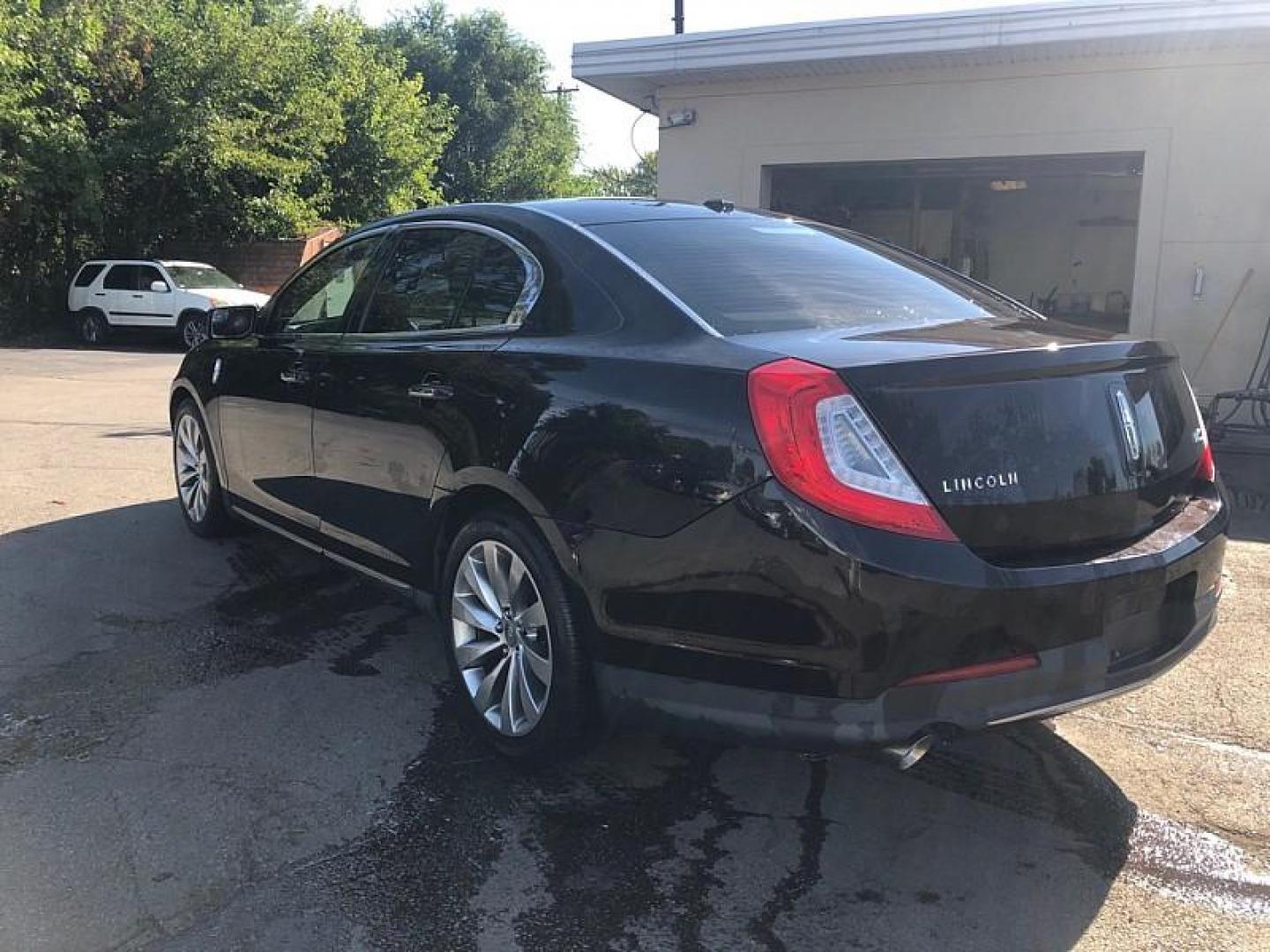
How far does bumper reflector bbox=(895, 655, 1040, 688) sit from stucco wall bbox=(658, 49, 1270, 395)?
8938mm

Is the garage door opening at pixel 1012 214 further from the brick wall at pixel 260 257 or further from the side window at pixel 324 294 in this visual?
the brick wall at pixel 260 257

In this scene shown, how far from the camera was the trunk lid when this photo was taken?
268cm

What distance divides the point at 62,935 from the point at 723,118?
35.9 ft

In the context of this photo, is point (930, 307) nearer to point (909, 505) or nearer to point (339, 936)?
point (909, 505)

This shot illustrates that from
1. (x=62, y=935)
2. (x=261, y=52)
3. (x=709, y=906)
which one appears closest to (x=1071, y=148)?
(x=709, y=906)

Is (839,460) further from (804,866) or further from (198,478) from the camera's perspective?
(198,478)

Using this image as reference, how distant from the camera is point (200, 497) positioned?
591 centimetres

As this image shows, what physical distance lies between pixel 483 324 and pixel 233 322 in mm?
2286

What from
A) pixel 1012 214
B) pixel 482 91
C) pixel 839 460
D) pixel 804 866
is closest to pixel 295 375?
pixel 839 460

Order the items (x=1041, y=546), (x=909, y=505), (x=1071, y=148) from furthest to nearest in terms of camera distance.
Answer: (x=1071, y=148) < (x=1041, y=546) < (x=909, y=505)

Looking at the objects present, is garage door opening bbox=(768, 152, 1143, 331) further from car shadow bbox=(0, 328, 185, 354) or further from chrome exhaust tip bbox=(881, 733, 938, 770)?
car shadow bbox=(0, 328, 185, 354)

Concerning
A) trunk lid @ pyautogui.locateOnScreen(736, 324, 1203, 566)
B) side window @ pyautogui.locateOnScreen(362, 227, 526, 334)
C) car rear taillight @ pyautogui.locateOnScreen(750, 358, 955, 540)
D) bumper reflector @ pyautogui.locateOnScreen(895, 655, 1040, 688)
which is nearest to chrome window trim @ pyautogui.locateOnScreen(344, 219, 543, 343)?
side window @ pyautogui.locateOnScreen(362, 227, 526, 334)

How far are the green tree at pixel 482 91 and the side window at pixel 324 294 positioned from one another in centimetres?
3327

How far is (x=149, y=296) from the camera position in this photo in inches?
840
